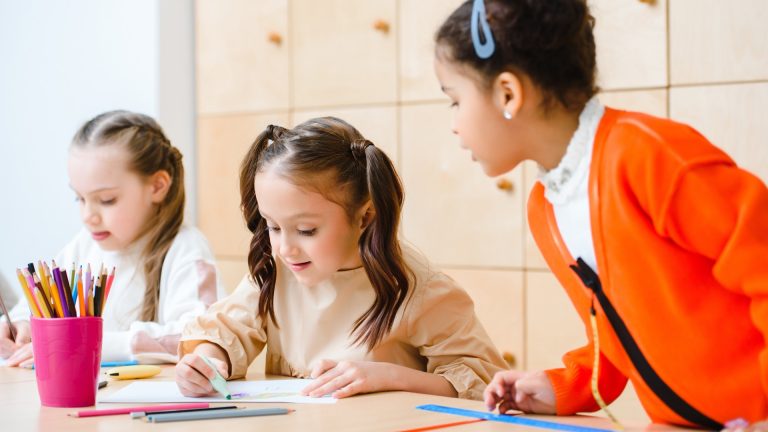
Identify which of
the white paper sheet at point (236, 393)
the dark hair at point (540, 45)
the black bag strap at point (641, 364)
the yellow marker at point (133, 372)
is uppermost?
the dark hair at point (540, 45)

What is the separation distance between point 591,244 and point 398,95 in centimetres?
197

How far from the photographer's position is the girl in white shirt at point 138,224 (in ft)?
6.54

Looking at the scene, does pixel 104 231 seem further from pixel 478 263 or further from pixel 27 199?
pixel 27 199

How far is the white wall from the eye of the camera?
3.44 meters

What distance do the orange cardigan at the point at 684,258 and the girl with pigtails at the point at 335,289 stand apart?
46 cm

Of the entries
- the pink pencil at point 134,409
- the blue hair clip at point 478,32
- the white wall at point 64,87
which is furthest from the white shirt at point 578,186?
the white wall at point 64,87

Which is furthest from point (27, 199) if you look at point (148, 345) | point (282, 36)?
point (148, 345)

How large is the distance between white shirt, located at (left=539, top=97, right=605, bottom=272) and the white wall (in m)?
2.49

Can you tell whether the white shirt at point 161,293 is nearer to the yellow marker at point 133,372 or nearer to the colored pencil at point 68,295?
the yellow marker at point 133,372

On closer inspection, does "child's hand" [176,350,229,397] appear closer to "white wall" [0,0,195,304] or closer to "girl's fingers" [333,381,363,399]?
"girl's fingers" [333,381,363,399]

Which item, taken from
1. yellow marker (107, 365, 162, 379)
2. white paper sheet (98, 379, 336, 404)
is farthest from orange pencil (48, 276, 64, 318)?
yellow marker (107, 365, 162, 379)

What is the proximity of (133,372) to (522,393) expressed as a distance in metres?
0.68

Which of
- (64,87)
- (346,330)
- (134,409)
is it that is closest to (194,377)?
(134,409)

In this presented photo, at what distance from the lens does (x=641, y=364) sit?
41.6 inches
